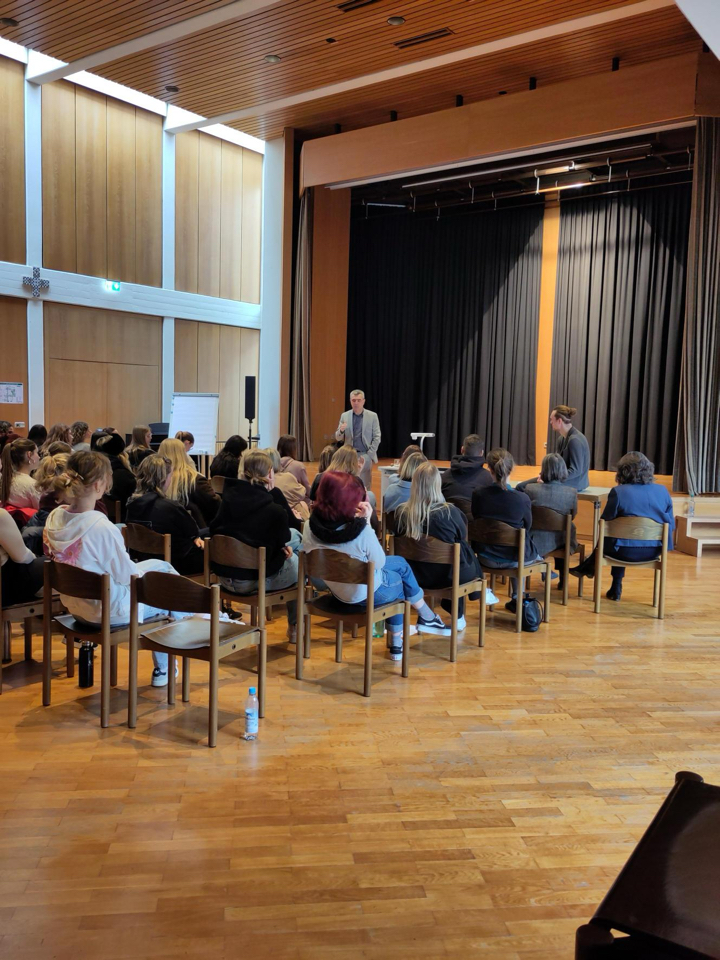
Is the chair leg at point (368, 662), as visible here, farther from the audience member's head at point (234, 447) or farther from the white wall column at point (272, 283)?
the white wall column at point (272, 283)

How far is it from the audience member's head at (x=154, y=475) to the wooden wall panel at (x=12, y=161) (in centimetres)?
749

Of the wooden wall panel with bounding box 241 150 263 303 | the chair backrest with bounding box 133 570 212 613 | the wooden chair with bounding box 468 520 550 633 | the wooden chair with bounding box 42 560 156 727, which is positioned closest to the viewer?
the chair backrest with bounding box 133 570 212 613

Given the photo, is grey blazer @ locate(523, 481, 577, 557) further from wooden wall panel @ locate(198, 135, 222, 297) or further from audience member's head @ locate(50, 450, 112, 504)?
wooden wall panel @ locate(198, 135, 222, 297)

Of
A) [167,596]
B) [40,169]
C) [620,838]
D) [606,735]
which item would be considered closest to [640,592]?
[606,735]

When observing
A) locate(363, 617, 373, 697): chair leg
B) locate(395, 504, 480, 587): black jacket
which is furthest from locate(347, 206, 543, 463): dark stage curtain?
locate(363, 617, 373, 697): chair leg

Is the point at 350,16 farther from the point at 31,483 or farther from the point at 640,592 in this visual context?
the point at 640,592

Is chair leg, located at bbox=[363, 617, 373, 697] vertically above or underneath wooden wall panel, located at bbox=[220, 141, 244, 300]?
underneath

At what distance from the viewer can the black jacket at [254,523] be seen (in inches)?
183

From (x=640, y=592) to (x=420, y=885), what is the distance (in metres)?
4.82

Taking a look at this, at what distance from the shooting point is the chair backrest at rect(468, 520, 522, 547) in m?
5.45

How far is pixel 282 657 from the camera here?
4.90 m

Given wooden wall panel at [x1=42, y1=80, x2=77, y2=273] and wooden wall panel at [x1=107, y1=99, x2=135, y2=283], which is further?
wooden wall panel at [x1=107, y1=99, x2=135, y2=283]

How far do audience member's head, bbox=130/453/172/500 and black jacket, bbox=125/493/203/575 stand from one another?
1.7 inches

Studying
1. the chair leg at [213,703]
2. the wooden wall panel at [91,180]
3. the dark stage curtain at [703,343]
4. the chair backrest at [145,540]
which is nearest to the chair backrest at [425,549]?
the chair backrest at [145,540]
